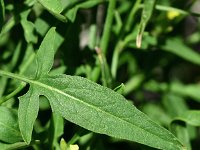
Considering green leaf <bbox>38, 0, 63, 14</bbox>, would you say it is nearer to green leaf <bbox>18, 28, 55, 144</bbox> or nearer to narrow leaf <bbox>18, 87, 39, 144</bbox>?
green leaf <bbox>18, 28, 55, 144</bbox>

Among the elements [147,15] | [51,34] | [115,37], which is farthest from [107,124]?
[115,37]

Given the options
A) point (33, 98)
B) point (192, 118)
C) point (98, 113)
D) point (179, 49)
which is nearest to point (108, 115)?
point (98, 113)

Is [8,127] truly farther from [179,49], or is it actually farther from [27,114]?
[179,49]

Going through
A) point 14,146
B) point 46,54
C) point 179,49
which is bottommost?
point 179,49

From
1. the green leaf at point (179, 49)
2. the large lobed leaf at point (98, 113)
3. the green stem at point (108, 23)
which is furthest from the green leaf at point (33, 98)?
the green leaf at point (179, 49)

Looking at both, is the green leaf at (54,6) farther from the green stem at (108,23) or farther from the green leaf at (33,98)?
the green stem at (108,23)

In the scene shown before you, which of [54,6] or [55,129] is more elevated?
[54,6]
